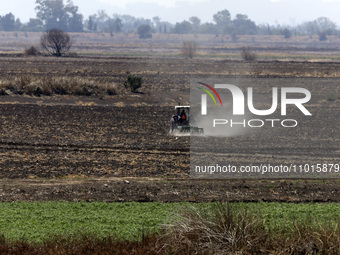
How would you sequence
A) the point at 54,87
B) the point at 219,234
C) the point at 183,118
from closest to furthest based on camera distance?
the point at 219,234 < the point at 183,118 < the point at 54,87

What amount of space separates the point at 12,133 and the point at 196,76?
122ft

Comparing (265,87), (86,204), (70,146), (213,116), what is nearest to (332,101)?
(265,87)

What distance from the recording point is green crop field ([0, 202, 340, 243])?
15133 mm

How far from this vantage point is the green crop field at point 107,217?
15133 millimetres

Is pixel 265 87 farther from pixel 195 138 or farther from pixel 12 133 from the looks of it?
pixel 12 133

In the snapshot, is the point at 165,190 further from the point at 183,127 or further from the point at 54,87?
the point at 54,87

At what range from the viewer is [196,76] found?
65.4 m

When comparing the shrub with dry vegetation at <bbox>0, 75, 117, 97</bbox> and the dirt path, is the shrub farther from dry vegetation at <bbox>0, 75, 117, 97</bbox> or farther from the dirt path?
dry vegetation at <bbox>0, 75, 117, 97</bbox>

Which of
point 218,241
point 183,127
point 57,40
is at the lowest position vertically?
point 183,127

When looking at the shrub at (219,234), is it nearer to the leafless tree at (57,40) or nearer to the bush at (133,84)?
the bush at (133,84)

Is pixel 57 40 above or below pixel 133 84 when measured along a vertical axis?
above

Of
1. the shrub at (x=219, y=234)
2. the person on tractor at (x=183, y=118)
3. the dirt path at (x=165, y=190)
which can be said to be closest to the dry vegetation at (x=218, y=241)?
the shrub at (x=219, y=234)

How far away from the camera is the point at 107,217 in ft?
54.8

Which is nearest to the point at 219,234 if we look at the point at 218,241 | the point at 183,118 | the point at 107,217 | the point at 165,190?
the point at 218,241
